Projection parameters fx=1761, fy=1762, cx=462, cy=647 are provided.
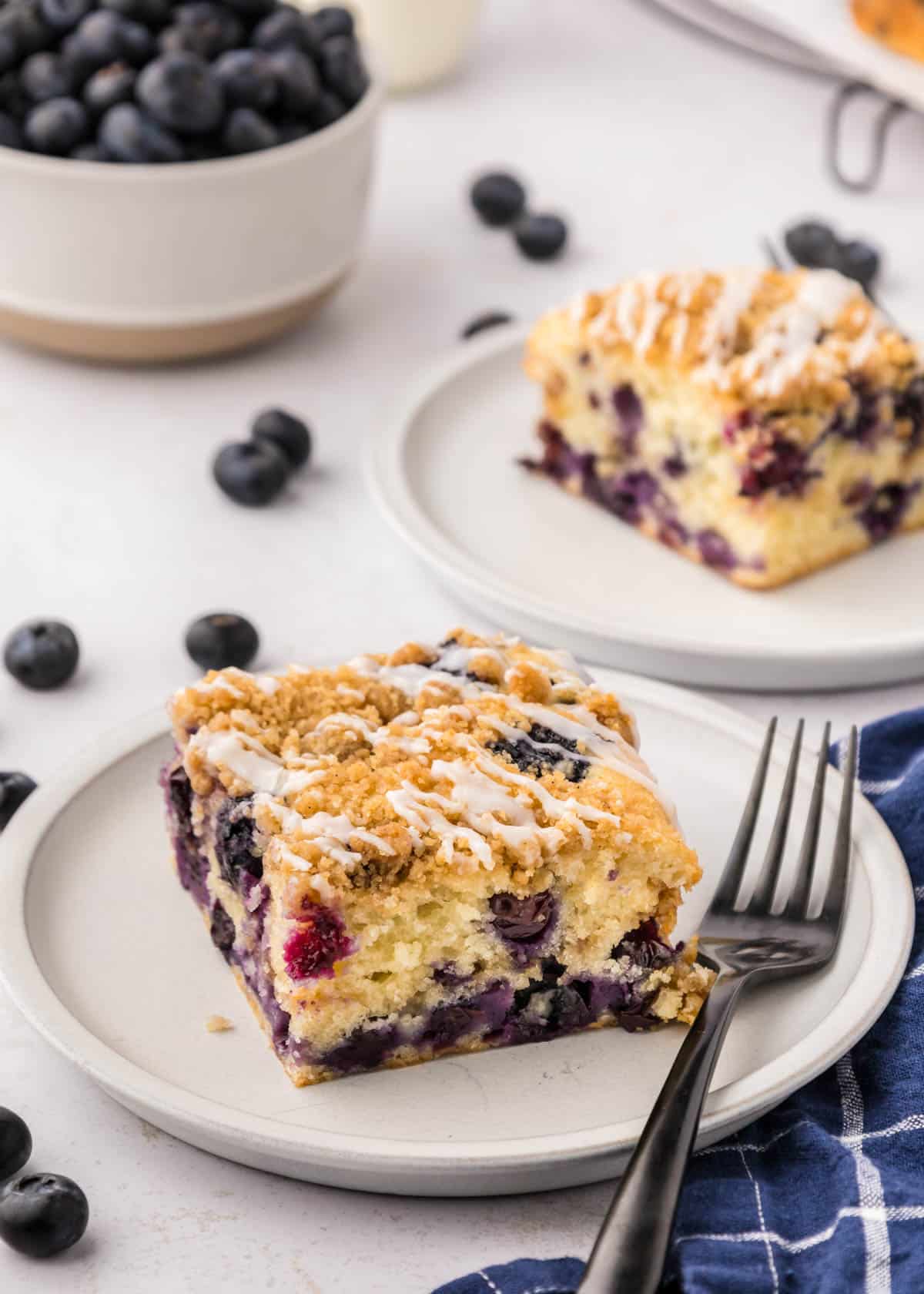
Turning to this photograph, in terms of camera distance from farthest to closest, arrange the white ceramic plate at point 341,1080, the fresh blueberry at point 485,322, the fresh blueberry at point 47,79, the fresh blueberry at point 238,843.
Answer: the fresh blueberry at point 485,322 → the fresh blueberry at point 47,79 → the fresh blueberry at point 238,843 → the white ceramic plate at point 341,1080

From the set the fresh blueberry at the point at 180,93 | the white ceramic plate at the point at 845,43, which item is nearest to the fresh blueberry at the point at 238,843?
the fresh blueberry at the point at 180,93

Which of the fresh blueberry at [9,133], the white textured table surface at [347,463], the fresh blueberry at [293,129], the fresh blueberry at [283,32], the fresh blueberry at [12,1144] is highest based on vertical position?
the fresh blueberry at [283,32]

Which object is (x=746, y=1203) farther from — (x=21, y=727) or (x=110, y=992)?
(x=21, y=727)

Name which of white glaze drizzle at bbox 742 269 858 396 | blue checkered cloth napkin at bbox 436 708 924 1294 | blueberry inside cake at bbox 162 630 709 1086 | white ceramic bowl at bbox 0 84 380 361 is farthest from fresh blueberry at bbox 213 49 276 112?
blue checkered cloth napkin at bbox 436 708 924 1294

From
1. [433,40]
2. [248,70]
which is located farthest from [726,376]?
[433,40]

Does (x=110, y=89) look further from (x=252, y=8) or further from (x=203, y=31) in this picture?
(x=252, y=8)

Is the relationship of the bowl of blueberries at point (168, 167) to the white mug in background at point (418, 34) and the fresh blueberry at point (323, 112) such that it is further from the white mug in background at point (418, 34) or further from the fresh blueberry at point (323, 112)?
the white mug in background at point (418, 34)

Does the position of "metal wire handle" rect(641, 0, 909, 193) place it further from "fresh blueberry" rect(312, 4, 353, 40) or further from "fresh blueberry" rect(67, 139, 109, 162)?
"fresh blueberry" rect(67, 139, 109, 162)
